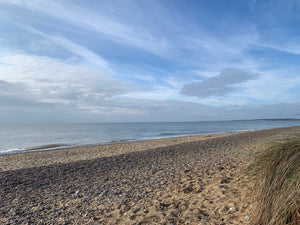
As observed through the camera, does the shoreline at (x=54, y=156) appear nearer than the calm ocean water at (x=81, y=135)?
Yes

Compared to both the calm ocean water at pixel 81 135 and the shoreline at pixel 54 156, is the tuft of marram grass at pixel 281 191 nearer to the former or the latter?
the shoreline at pixel 54 156

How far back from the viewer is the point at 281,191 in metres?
2.82

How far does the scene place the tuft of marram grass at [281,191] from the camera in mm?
2641

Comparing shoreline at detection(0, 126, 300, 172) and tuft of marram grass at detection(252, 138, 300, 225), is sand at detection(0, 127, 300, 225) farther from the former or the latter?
shoreline at detection(0, 126, 300, 172)

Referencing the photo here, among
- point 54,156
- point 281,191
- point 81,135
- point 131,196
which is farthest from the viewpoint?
point 81,135

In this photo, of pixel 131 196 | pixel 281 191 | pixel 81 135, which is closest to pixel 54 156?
pixel 131 196

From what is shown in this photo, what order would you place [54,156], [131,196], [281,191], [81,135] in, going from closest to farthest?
[281,191]
[131,196]
[54,156]
[81,135]

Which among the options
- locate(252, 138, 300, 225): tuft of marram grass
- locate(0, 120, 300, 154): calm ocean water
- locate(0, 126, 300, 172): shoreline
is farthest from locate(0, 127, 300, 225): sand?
locate(0, 120, 300, 154): calm ocean water

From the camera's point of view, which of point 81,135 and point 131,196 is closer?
point 131,196

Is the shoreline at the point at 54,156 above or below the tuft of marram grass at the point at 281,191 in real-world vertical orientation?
below

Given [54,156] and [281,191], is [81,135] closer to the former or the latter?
[54,156]

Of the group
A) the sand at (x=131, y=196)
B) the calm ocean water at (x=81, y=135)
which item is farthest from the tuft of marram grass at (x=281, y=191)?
the calm ocean water at (x=81, y=135)

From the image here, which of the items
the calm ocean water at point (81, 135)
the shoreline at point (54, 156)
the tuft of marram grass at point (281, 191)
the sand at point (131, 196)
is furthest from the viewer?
the calm ocean water at point (81, 135)

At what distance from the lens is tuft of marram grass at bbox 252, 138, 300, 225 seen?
264cm
